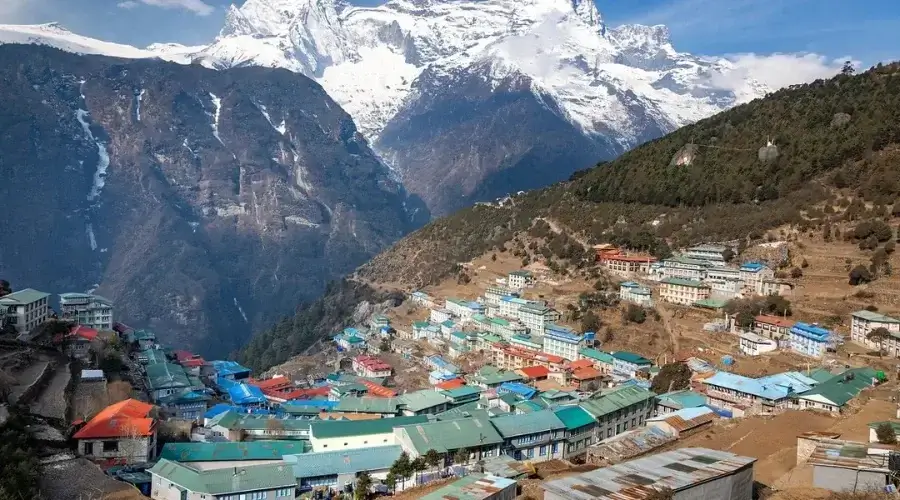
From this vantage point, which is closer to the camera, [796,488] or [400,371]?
[796,488]

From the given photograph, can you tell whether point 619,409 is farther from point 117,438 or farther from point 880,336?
point 117,438

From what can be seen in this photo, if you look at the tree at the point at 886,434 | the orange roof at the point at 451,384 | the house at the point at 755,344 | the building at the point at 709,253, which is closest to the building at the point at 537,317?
the orange roof at the point at 451,384

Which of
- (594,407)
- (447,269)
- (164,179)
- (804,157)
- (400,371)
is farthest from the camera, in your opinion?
(164,179)

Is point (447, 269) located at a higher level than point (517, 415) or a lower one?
higher

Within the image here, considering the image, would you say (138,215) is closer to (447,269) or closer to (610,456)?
(447,269)

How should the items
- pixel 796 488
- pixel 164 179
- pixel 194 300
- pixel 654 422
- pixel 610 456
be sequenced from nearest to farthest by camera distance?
pixel 796 488 → pixel 610 456 → pixel 654 422 → pixel 194 300 → pixel 164 179

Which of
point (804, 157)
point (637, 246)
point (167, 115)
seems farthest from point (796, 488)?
point (167, 115)

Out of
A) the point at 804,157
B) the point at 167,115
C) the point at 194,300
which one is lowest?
the point at 194,300
